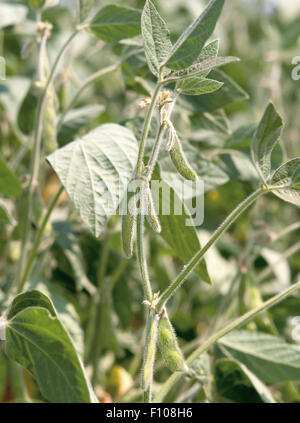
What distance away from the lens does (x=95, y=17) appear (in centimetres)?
55

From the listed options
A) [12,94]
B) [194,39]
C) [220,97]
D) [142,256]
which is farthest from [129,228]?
[12,94]

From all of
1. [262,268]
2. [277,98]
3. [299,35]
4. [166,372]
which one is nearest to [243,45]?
Answer: [299,35]

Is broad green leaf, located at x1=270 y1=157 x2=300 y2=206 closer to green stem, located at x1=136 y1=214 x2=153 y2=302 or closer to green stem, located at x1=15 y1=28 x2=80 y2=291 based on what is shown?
green stem, located at x1=136 y1=214 x2=153 y2=302

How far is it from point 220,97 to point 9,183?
0.74 ft

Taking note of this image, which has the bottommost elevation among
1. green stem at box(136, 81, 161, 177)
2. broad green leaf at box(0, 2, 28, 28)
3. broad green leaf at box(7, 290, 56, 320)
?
broad green leaf at box(7, 290, 56, 320)

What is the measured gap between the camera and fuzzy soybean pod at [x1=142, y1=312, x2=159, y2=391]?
15.6 inches

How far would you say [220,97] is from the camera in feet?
1.91

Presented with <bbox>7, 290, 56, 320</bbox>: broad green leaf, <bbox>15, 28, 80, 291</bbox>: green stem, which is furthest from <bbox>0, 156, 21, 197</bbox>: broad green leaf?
<bbox>7, 290, 56, 320</bbox>: broad green leaf

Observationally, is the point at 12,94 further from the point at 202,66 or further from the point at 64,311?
the point at 202,66

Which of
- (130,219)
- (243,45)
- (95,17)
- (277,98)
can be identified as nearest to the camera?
(130,219)

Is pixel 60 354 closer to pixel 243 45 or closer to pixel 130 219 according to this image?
pixel 130 219

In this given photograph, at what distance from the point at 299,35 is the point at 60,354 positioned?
0.96m

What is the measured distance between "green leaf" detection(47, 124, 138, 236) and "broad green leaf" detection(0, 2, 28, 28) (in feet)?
1.13

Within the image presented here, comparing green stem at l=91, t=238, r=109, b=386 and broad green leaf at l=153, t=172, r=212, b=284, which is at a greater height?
broad green leaf at l=153, t=172, r=212, b=284
